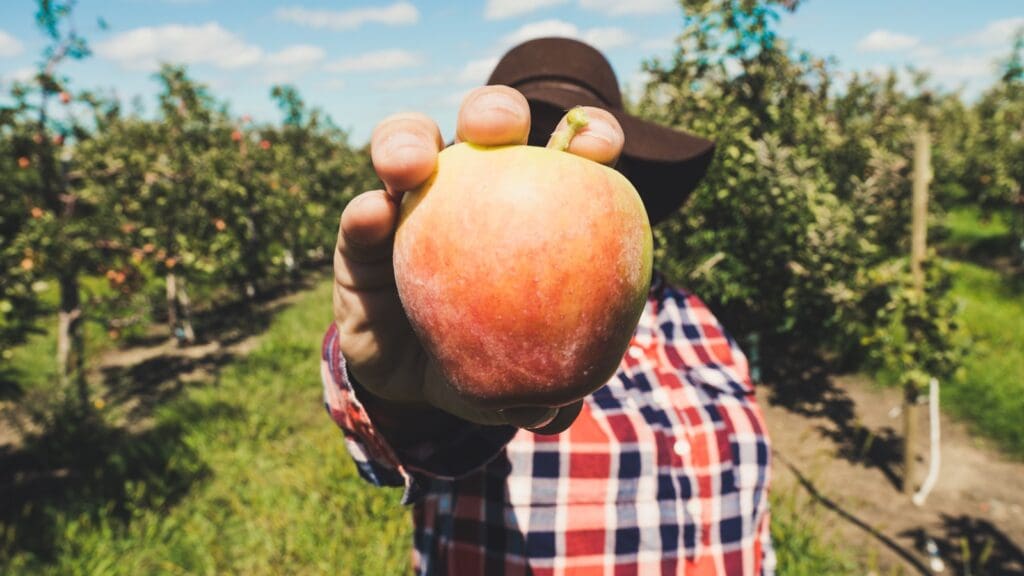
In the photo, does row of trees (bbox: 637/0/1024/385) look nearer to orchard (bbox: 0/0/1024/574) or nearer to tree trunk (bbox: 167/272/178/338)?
orchard (bbox: 0/0/1024/574)

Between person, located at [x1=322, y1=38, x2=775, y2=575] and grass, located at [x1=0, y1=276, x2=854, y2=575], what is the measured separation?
5.63ft

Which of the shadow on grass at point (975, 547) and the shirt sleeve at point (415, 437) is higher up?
the shirt sleeve at point (415, 437)

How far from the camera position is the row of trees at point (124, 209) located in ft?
14.9

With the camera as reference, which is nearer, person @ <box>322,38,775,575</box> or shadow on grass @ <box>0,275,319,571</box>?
person @ <box>322,38,775,575</box>

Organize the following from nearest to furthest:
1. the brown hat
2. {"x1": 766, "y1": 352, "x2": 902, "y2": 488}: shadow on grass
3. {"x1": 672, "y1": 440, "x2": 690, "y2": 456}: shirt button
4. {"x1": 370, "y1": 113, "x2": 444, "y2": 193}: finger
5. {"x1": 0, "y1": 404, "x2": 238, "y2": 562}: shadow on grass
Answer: {"x1": 370, "y1": 113, "x2": 444, "y2": 193}: finger
{"x1": 672, "y1": 440, "x2": 690, "y2": 456}: shirt button
the brown hat
{"x1": 0, "y1": 404, "x2": 238, "y2": 562}: shadow on grass
{"x1": 766, "y1": 352, "x2": 902, "y2": 488}: shadow on grass

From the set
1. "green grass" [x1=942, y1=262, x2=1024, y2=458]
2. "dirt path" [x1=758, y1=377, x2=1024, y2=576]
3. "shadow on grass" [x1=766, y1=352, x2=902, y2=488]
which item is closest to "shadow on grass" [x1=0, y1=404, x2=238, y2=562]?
"dirt path" [x1=758, y1=377, x2=1024, y2=576]

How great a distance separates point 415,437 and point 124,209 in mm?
6203

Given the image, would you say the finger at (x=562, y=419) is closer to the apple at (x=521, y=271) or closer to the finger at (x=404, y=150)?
the apple at (x=521, y=271)

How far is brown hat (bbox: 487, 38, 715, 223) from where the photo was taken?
1764mm

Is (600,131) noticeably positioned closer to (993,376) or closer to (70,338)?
(70,338)

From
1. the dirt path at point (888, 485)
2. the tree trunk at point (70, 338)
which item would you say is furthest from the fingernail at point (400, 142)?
the tree trunk at point (70, 338)

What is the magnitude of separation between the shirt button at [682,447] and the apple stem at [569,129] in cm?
94

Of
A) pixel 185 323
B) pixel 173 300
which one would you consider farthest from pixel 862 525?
pixel 185 323

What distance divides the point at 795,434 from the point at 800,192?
231cm
